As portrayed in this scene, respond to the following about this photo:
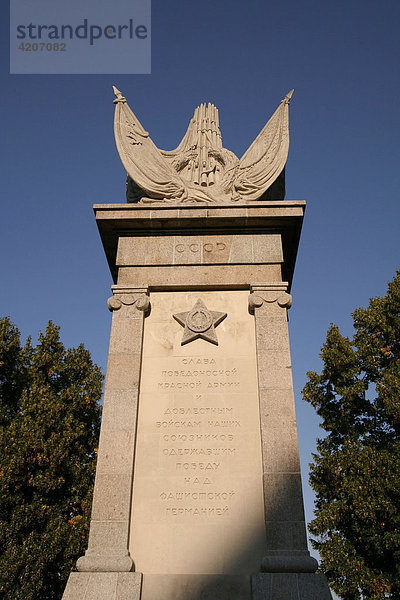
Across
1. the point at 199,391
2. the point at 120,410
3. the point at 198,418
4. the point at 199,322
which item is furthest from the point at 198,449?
the point at 199,322

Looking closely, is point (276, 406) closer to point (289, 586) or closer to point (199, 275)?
point (289, 586)

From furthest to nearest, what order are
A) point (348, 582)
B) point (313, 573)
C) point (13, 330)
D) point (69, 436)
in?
point (13, 330), point (69, 436), point (348, 582), point (313, 573)

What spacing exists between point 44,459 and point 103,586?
14792 mm

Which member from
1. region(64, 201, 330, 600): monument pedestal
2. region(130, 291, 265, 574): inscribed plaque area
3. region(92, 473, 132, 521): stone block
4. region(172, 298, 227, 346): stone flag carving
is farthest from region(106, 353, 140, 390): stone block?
region(92, 473, 132, 521): stone block

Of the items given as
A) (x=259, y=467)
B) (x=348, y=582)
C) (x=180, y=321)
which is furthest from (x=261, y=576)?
(x=348, y=582)

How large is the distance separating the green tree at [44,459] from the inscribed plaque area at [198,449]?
1367 cm

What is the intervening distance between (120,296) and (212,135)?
519 cm

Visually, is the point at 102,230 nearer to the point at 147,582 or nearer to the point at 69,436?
the point at 147,582

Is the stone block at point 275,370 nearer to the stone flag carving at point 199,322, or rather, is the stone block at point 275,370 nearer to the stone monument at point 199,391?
the stone monument at point 199,391

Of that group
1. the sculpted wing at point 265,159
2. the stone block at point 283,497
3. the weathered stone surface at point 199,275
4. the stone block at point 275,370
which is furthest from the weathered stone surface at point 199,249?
the stone block at point 283,497

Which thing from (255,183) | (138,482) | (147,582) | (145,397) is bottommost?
(147,582)

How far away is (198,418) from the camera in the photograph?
8188 mm

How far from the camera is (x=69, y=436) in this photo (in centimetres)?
2133

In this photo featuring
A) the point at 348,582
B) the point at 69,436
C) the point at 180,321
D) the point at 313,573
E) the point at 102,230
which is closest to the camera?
the point at 313,573
